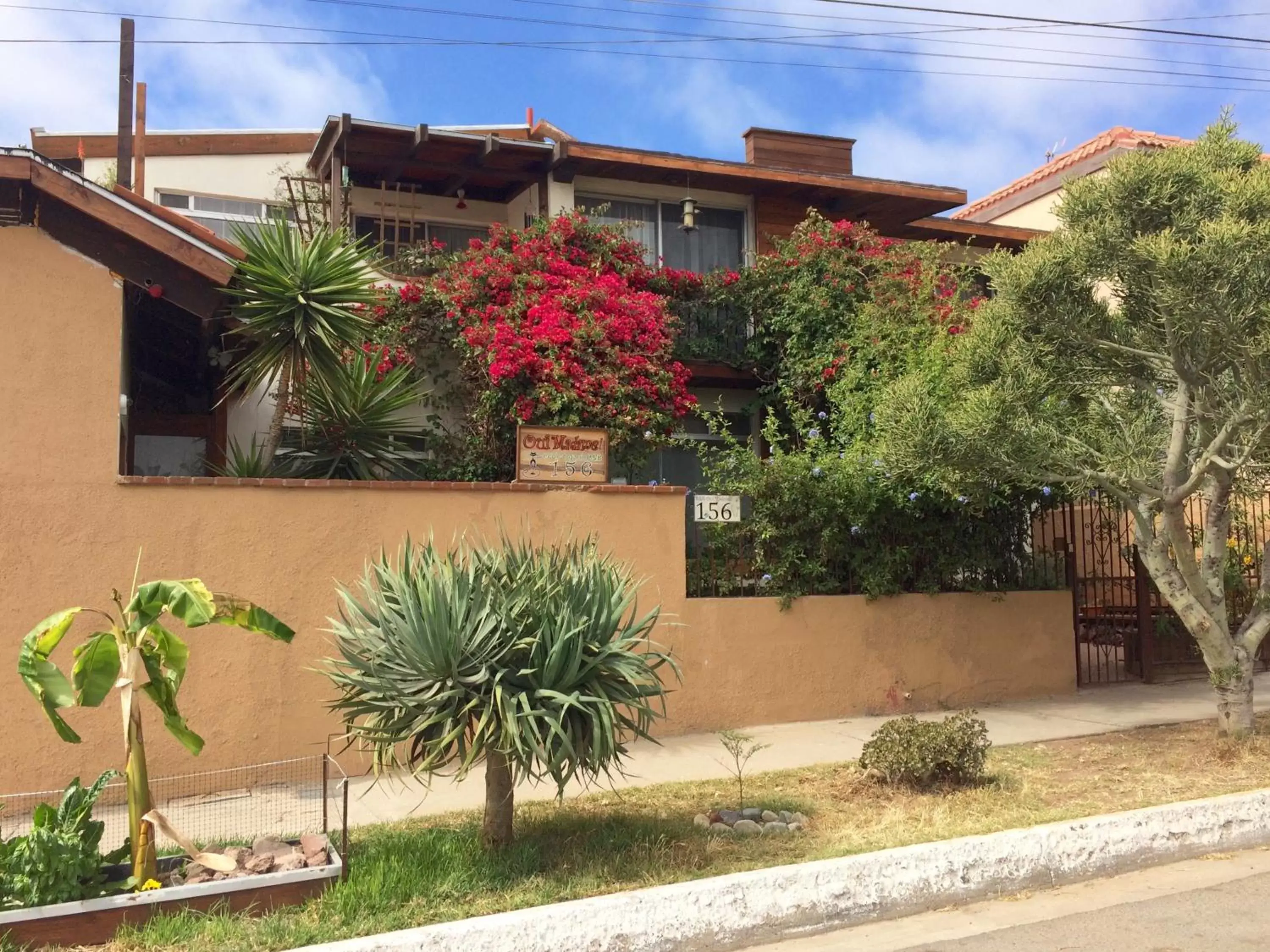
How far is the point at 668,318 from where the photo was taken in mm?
12164

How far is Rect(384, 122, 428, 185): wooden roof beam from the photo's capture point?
1301 centimetres

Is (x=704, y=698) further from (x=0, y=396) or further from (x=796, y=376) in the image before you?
(x=0, y=396)

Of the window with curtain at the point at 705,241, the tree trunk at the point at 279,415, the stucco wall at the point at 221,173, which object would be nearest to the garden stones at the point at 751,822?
the tree trunk at the point at 279,415

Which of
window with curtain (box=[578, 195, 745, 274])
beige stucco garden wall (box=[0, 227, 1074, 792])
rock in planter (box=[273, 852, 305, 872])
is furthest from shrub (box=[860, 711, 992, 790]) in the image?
window with curtain (box=[578, 195, 745, 274])

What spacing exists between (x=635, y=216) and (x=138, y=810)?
38.6ft

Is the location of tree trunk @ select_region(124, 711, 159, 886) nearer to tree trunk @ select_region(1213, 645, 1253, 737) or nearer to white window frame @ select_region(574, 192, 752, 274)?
tree trunk @ select_region(1213, 645, 1253, 737)

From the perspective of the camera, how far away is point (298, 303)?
8.90 metres

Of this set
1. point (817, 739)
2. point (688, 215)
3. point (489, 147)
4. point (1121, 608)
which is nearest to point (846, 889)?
point (817, 739)

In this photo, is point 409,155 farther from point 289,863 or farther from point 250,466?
point 289,863

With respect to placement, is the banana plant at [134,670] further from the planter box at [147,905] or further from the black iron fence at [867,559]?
the black iron fence at [867,559]

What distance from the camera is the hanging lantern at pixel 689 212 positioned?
47.9 ft

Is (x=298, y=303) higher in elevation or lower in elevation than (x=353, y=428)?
higher

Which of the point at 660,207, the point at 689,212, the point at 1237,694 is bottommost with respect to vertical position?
the point at 1237,694

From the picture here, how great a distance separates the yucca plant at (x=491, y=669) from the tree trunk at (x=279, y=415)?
425 centimetres
